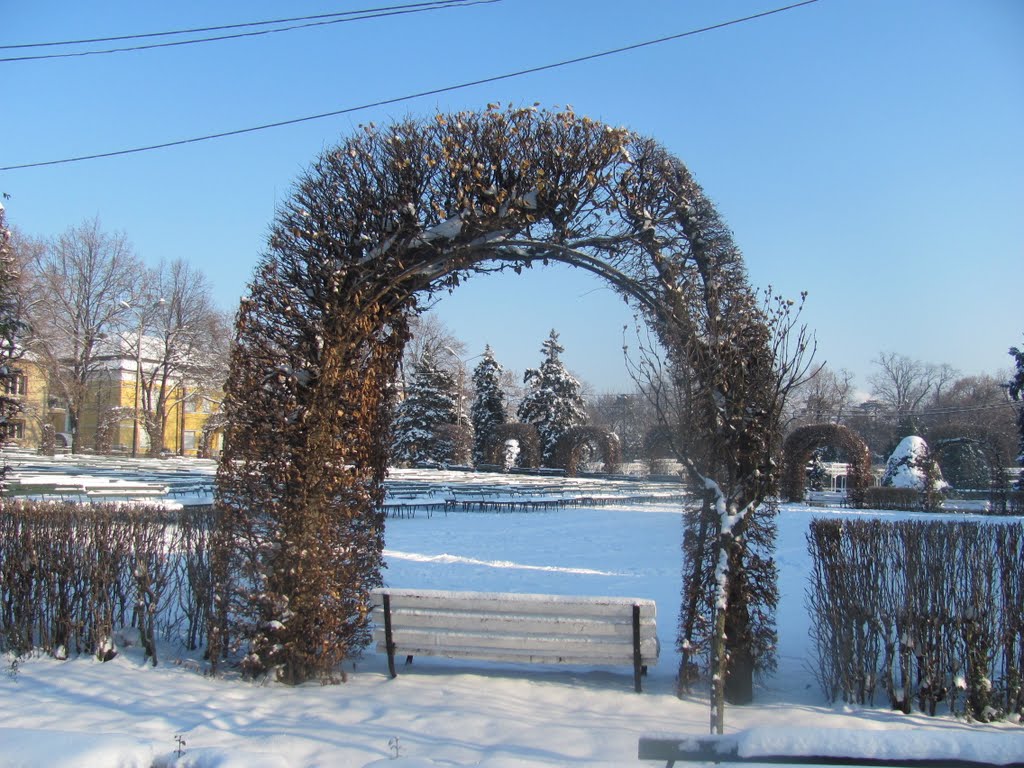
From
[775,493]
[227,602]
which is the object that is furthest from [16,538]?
[775,493]

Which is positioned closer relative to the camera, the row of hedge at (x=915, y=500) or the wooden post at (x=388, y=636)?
the wooden post at (x=388, y=636)

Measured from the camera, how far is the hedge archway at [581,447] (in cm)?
4297

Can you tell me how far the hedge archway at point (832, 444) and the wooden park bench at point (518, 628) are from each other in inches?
938

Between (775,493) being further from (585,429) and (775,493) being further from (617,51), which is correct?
(585,429)

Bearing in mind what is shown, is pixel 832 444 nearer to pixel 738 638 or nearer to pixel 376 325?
pixel 738 638

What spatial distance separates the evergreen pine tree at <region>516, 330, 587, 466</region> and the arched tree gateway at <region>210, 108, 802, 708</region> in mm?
44508

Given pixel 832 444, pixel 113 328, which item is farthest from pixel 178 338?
pixel 832 444

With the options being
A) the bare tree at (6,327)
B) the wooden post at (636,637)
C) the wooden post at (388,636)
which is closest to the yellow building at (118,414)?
the bare tree at (6,327)

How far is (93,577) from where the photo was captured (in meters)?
6.21

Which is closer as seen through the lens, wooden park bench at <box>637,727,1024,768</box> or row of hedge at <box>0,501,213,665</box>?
wooden park bench at <box>637,727,1024,768</box>

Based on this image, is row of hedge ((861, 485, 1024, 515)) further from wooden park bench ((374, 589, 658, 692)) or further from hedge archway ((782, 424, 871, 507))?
wooden park bench ((374, 589, 658, 692))

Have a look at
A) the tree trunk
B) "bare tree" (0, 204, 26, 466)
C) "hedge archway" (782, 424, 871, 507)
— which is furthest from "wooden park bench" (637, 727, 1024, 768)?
"hedge archway" (782, 424, 871, 507)

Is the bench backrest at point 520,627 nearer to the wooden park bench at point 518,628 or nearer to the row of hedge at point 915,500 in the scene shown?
the wooden park bench at point 518,628

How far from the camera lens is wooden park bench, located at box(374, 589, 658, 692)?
5.69 m
